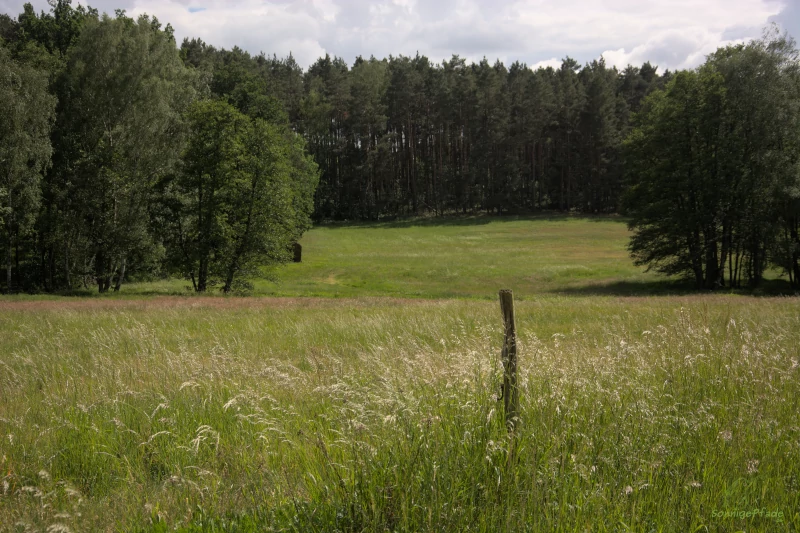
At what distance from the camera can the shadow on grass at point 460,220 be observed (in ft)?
266

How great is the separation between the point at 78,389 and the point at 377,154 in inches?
3388

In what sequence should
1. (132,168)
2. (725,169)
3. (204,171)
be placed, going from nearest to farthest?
(204,171), (132,168), (725,169)

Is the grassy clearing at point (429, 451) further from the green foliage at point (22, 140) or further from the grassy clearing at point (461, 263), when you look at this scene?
the green foliage at point (22, 140)

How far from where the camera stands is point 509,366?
469 centimetres

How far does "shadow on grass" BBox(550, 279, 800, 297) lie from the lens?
33000 mm

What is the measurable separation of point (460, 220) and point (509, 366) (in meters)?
80.7

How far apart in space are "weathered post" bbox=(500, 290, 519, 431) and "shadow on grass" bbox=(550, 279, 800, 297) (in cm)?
2928

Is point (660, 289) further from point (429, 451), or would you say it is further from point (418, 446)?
point (418, 446)

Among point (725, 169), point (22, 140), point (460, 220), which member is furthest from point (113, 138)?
point (460, 220)

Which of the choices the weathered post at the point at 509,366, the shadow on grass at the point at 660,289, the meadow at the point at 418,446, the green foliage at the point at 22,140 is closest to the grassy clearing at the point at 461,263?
the shadow on grass at the point at 660,289

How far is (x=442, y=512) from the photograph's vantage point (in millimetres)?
3432

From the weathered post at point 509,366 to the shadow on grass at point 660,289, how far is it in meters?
29.3

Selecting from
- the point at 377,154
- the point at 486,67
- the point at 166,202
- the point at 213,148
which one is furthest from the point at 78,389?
the point at 486,67

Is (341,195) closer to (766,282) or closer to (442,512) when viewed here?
(766,282)
